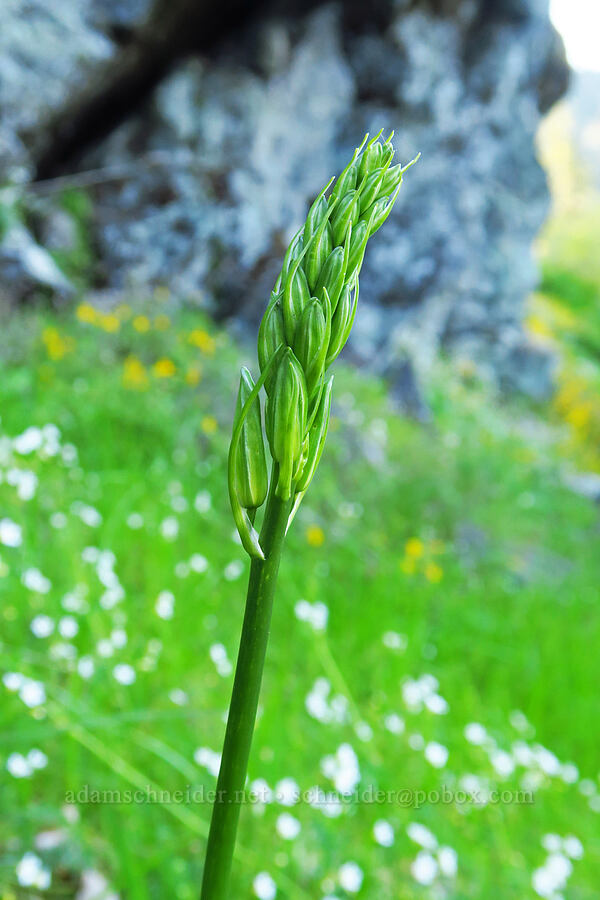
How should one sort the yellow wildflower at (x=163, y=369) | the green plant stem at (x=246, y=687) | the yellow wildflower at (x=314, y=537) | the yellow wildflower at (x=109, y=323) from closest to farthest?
the green plant stem at (x=246, y=687), the yellow wildflower at (x=314, y=537), the yellow wildflower at (x=163, y=369), the yellow wildflower at (x=109, y=323)

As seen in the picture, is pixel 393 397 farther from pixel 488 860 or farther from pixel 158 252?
pixel 488 860

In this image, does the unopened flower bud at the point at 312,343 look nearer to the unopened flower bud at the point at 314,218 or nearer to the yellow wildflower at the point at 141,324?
the unopened flower bud at the point at 314,218

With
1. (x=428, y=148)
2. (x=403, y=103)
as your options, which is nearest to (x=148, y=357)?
(x=403, y=103)

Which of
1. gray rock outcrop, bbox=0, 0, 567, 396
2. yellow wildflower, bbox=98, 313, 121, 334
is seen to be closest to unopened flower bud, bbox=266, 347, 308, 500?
yellow wildflower, bbox=98, 313, 121, 334

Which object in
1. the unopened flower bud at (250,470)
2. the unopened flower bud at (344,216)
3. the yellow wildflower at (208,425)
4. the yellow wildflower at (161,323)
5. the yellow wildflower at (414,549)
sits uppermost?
the yellow wildflower at (161,323)

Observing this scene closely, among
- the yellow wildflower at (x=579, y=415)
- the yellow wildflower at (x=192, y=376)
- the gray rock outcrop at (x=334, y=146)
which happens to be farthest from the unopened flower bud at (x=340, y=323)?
the yellow wildflower at (x=579, y=415)

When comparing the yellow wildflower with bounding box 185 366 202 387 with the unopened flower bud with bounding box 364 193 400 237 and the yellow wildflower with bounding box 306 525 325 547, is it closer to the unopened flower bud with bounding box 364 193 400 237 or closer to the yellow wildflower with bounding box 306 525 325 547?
the yellow wildflower with bounding box 306 525 325 547

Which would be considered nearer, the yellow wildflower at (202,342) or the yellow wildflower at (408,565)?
the yellow wildflower at (408,565)

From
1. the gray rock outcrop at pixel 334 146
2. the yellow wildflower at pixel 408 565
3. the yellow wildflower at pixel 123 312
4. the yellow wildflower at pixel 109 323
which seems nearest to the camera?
the yellow wildflower at pixel 408 565
